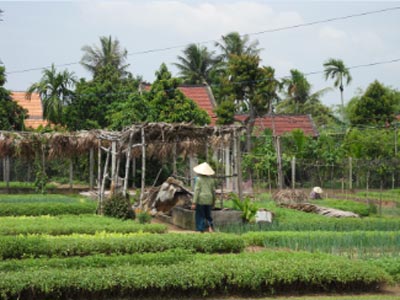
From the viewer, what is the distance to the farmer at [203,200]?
14.9 metres

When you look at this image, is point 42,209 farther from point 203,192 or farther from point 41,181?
point 41,181

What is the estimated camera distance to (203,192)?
14938mm

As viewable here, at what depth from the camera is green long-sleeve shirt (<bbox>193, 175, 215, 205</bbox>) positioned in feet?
48.8

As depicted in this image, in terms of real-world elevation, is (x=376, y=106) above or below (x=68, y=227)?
above

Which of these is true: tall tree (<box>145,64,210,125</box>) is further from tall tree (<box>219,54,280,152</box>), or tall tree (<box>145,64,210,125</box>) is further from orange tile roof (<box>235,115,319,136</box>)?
orange tile roof (<box>235,115,319,136</box>)

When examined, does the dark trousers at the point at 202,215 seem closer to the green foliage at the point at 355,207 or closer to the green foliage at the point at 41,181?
the green foliage at the point at 355,207

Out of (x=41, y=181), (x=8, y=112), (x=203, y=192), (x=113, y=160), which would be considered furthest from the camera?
(x=8, y=112)

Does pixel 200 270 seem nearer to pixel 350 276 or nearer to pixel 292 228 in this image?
pixel 350 276

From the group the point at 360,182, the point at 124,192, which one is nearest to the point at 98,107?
the point at 360,182

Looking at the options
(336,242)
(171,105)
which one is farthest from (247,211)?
(171,105)

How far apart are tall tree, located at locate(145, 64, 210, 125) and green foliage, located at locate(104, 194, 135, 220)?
12.6 m

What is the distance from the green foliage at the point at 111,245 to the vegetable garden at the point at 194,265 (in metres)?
0.02

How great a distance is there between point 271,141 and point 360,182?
4942 mm

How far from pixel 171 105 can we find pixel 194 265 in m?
21.7
